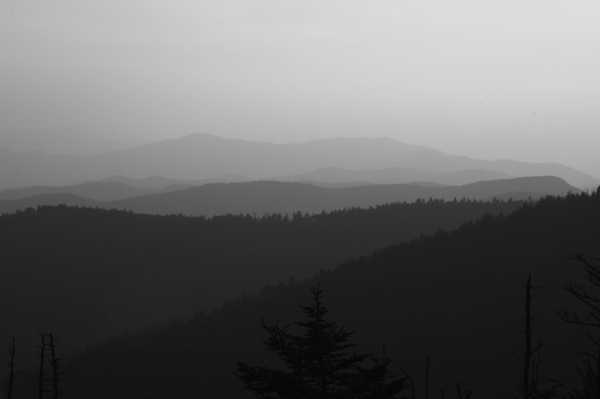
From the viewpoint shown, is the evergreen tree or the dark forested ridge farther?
the dark forested ridge

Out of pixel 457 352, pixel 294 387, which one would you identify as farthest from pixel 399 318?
pixel 294 387

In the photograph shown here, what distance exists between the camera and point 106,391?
155125 mm

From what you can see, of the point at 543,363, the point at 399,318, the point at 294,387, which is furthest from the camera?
the point at 399,318

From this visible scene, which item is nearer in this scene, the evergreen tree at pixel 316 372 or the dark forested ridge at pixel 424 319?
the evergreen tree at pixel 316 372

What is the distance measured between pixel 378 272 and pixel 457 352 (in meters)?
52.5

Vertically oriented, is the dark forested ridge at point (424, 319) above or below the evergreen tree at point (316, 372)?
below

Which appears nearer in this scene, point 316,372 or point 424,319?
point 316,372

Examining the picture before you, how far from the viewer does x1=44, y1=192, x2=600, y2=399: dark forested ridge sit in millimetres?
143513

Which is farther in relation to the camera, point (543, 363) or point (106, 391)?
point (106, 391)

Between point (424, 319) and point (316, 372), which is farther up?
point (316, 372)

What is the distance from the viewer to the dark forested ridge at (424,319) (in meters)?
144

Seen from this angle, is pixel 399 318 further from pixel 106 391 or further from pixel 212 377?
pixel 106 391

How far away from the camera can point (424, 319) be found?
169000 millimetres

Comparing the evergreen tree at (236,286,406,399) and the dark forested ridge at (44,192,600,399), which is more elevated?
the evergreen tree at (236,286,406,399)
